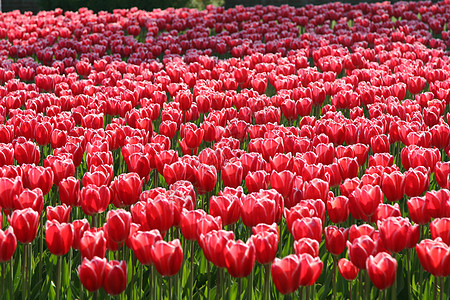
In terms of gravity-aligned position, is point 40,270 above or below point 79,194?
below

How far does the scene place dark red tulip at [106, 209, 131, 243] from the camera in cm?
248

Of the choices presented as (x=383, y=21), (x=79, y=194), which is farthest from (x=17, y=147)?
(x=383, y=21)

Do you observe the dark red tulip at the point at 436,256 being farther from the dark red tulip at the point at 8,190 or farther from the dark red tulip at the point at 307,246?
the dark red tulip at the point at 8,190

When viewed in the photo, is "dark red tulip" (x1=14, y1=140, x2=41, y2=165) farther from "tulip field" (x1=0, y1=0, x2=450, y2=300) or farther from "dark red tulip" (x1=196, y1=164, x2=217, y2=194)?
"dark red tulip" (x1=196, y1=164, x2=217, y2=194)

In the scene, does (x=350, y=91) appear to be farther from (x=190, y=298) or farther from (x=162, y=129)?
(x=190, y=298)

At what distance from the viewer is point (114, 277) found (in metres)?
2.27

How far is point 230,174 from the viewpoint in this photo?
3.26 meters

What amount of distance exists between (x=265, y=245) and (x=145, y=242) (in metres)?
0.47

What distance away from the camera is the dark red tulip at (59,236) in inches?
97.8

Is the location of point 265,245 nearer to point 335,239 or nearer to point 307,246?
point 307,246

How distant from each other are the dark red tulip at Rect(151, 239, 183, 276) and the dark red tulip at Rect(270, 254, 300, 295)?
1.24ft

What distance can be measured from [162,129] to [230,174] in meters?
1.47

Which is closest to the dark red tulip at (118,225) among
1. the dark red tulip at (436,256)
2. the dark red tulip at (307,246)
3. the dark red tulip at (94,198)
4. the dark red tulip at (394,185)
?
the dark red tulip at (94,198)

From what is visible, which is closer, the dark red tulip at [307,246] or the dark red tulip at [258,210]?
the dark red tulip at [307,246]
